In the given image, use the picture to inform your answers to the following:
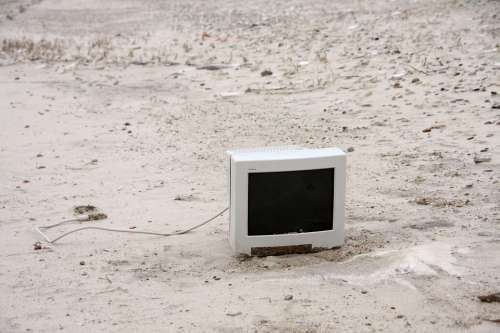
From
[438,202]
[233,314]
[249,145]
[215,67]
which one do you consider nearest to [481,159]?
[438,202]

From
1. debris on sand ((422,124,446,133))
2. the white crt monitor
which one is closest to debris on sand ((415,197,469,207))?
the white crt monitor

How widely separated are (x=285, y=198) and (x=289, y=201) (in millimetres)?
31

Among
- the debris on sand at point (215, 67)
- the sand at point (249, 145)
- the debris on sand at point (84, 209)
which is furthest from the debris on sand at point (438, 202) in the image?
the debris on sand at point (215, 67)

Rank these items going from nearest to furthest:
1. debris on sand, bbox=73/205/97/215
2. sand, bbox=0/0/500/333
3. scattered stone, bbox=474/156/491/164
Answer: sand, bbox=0/0/500/333
debris on sand, bbox=73/205/97/215
scattered stone, bbox=474/156/491/164

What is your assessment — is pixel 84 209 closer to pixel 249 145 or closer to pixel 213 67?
pixel 249 145

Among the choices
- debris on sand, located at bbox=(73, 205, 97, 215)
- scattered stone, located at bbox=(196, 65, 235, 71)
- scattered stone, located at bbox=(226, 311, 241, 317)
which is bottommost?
debris on sand, located at bbox=(73, 205, 97, 215)

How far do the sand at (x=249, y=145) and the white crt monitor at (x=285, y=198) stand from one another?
106 mm

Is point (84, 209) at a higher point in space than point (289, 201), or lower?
lower

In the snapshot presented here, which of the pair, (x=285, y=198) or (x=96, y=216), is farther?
(x=96, y=216)

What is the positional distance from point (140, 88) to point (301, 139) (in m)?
2.78

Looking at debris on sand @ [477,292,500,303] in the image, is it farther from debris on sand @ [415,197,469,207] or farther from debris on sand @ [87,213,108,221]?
debris on sand @ [87,213,108,221]

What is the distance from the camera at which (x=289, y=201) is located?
413 cm

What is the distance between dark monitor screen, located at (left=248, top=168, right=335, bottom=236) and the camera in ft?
13.4

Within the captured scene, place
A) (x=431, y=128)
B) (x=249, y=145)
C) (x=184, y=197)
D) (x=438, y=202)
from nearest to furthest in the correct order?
(x=438, y=202) < (x=184, y=197) < (x=431, y=128) < (x=249, y=145)
